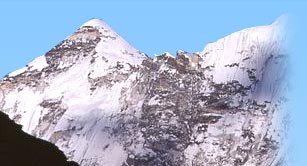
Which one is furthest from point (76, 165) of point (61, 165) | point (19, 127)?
point (19, 127)

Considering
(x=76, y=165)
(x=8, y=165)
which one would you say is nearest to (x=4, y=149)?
(x=8, y=165)

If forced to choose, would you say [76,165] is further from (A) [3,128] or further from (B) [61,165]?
(A) [3,128]

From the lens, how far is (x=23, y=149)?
7.32 m

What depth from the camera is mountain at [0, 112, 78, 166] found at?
721 cm

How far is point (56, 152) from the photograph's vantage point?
7.49 meters

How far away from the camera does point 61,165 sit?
741 cm

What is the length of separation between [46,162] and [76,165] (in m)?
0.30

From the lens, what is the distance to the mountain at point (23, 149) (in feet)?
23.6

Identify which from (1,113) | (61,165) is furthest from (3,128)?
(61,165)

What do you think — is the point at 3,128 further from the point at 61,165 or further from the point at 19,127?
the point at 61,165

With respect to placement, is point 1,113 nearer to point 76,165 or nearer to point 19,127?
point 19,127

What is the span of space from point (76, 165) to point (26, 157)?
50cm

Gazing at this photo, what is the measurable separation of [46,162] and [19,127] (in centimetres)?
43

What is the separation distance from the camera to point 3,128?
7285 mm
